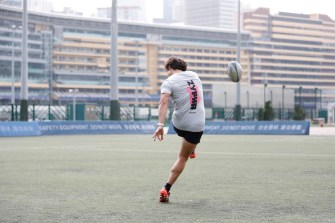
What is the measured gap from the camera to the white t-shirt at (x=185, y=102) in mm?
8680

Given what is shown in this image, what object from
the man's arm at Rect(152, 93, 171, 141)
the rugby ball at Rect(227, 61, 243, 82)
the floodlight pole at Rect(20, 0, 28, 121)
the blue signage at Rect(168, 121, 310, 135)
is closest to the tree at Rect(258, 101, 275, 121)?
the blue signage at Rect(168, 121, 310, 135)

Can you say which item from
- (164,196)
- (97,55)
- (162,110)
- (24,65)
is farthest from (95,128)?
(97,55)

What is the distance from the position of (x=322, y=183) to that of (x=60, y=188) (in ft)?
13.9

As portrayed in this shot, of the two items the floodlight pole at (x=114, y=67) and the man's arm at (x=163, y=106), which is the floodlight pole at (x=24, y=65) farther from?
the man's arm at (x=163, y=106)

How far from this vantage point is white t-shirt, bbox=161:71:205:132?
868cm

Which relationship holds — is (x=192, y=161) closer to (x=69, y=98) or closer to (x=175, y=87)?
(x=175, y=87)

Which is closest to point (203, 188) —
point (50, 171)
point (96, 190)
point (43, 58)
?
point (96, 190)

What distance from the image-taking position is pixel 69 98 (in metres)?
139

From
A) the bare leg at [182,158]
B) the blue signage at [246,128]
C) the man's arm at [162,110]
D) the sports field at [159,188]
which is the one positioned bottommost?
the blue signage at [246,128]

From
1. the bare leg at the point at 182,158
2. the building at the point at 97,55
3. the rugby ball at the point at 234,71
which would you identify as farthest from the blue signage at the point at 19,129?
the building at the point at 97,55

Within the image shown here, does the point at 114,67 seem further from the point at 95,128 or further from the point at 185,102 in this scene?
the point at 185,102

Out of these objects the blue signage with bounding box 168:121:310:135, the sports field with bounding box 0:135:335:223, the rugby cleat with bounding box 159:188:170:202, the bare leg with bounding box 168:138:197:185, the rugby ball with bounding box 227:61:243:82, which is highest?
the rugby ball with bounding box 227:61:243:82

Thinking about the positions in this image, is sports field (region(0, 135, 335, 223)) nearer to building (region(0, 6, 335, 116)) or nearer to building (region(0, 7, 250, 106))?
building (region(0, 6, 335, 116))

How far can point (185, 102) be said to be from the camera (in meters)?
8.70
